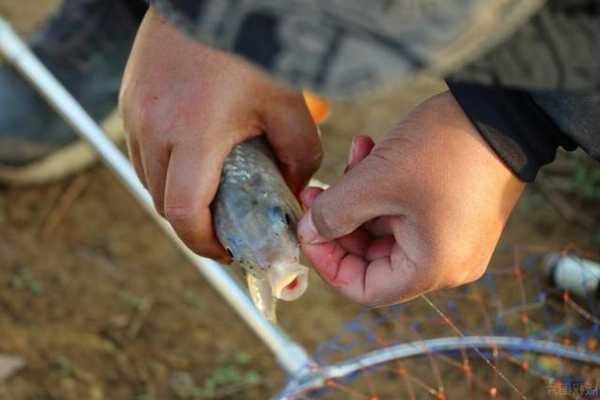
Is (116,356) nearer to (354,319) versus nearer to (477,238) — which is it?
(354,319)

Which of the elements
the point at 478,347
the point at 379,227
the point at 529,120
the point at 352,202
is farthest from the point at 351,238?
the point at 478,347

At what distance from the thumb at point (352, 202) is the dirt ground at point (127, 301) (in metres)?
0.87

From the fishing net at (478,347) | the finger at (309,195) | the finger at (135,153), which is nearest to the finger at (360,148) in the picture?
the finger at (309,195)

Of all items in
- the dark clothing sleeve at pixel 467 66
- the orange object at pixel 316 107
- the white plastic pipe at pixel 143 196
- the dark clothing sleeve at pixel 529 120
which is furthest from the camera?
the white plastic pipe at pixel 143 196

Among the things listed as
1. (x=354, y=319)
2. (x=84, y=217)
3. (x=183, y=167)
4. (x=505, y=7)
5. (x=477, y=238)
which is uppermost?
(x=505, y=7)

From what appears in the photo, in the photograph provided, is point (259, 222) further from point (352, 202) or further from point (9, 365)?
point (9, 365)

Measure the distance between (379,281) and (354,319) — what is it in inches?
36.4

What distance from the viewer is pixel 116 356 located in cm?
187

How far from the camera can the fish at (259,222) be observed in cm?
101

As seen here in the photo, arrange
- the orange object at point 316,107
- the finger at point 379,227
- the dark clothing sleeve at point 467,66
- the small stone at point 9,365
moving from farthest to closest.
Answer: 1. the small stone at point 9,365
2. the orange object at point 316,107
3. the finger at point 379,227
4. the dark clothing sleeve at point 467,66

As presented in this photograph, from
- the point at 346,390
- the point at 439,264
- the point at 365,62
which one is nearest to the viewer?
the point at 365,62

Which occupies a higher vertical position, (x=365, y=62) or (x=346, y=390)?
(x=365, y=62)

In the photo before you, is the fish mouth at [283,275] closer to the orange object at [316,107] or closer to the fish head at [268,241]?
the fish head at [268,241]

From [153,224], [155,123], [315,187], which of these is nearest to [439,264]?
[315,187]
